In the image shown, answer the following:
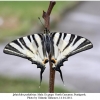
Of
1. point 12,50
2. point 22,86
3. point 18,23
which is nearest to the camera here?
point 12,50

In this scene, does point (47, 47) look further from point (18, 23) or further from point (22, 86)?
→ point (18, 23)

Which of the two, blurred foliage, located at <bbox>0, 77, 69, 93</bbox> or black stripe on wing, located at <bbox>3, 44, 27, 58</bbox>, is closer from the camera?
black stripe on wing, located at <bbox>3, 44, 27, 58</bbox>

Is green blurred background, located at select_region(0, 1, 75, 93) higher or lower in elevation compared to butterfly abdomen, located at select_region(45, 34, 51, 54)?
higher

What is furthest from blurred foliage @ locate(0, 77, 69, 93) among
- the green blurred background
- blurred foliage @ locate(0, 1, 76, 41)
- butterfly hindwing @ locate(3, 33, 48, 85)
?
butterfly hindwing @ locate(3, 33, 48, 85)

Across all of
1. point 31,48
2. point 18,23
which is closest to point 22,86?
point 18,23

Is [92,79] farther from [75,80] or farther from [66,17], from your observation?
[66,17]

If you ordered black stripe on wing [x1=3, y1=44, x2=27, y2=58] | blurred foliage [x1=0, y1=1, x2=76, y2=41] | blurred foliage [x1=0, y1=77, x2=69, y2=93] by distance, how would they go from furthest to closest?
blurred foliage [x1=0, y1=1, x2=76, y2=41] → blurred foliage [x1=0, y1=77, x2=69, y2=93] → black stripe on wing [x1=3, y1=44, x2=27, y2=58]

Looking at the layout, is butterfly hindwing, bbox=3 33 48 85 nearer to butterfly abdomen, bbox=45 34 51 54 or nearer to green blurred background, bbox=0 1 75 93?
butterfly abdomen, bbox=45 34 51 54

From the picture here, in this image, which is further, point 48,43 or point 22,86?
point 22,86
